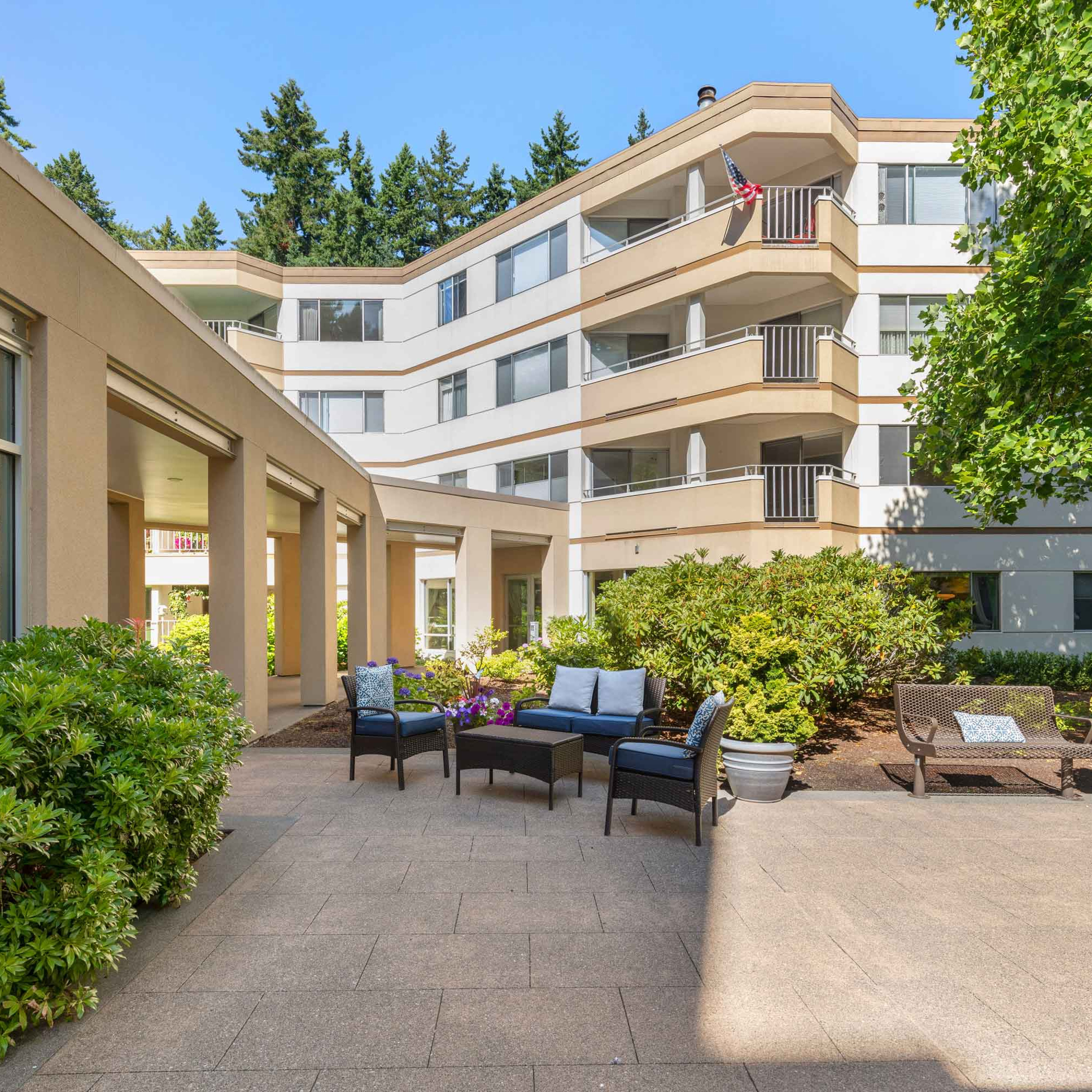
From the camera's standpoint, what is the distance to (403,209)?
36.3 m

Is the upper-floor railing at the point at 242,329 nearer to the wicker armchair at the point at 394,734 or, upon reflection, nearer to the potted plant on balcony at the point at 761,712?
the wicker armchair at the point at 394,734

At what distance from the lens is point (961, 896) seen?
472 cm

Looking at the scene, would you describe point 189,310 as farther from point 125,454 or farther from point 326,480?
point 326,480

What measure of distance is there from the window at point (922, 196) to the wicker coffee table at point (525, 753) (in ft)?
53.2

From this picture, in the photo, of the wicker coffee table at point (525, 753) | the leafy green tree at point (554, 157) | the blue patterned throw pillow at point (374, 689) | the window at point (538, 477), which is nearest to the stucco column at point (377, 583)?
the window at point (538, 477)

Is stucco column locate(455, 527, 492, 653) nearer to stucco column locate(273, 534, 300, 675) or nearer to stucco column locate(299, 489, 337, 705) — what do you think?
stucco column locate(273, 534, 300, 675)

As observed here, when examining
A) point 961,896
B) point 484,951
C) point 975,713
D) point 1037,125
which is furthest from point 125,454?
point 1037,125

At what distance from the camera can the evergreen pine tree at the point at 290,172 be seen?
36500 mm

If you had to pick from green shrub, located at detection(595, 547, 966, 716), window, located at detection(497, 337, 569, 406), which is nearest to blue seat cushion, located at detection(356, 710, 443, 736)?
green shrub, located at detection(595, 547, 966, 716)

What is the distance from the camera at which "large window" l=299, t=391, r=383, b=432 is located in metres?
25.5

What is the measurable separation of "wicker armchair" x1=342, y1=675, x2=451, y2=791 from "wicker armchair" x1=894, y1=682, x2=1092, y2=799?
4.67 metres

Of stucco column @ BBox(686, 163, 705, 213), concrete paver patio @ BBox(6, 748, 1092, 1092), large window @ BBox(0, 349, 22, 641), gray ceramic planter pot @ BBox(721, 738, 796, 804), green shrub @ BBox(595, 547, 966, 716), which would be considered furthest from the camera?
stucco column @ BBox(686, 163, 705, 213)

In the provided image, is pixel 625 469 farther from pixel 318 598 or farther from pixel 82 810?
pixel 82 810

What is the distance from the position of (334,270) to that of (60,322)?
2169 cm
